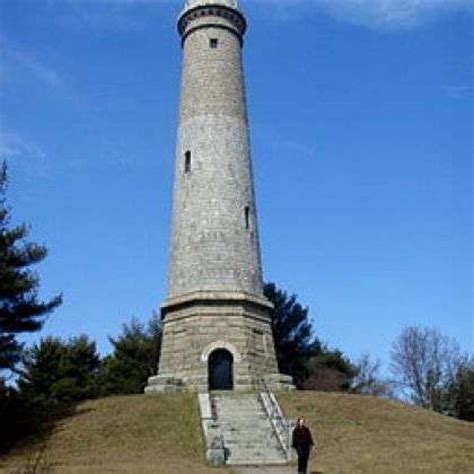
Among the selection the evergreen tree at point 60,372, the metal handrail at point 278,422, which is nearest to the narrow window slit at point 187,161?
the metal handrail at point 278,422

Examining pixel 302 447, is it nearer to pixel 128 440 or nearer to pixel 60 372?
pixel 128 440

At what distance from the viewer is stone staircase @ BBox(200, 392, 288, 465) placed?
21375 millimetres

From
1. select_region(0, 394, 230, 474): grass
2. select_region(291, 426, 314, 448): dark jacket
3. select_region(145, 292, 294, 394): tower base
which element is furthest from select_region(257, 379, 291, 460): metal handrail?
select_region(291, 426, 314, 448): dark jacket

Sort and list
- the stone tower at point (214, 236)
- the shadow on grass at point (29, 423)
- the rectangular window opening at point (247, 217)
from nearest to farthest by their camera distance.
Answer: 1. the shadow on grass at point (29, 423)
2. the stone tower at point (214, 236)
3. the rectangular window opening at point (247, 217)

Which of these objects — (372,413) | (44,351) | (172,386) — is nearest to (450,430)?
(372,413)

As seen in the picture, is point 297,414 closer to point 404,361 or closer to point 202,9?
point 202,9

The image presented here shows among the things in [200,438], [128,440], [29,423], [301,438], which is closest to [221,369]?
[200,438]

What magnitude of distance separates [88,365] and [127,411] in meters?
19.9

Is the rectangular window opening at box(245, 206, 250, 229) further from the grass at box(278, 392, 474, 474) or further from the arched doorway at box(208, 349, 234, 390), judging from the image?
the grass at box(278, 392, 474, 474)

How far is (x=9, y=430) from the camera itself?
81.5ft

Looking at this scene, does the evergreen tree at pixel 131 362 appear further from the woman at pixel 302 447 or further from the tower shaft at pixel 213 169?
the woman at pixel 302 447

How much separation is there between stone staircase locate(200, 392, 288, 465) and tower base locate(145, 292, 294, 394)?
197 cm

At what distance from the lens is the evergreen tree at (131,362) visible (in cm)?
4169

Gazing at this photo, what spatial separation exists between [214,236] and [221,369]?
16.8 ft
